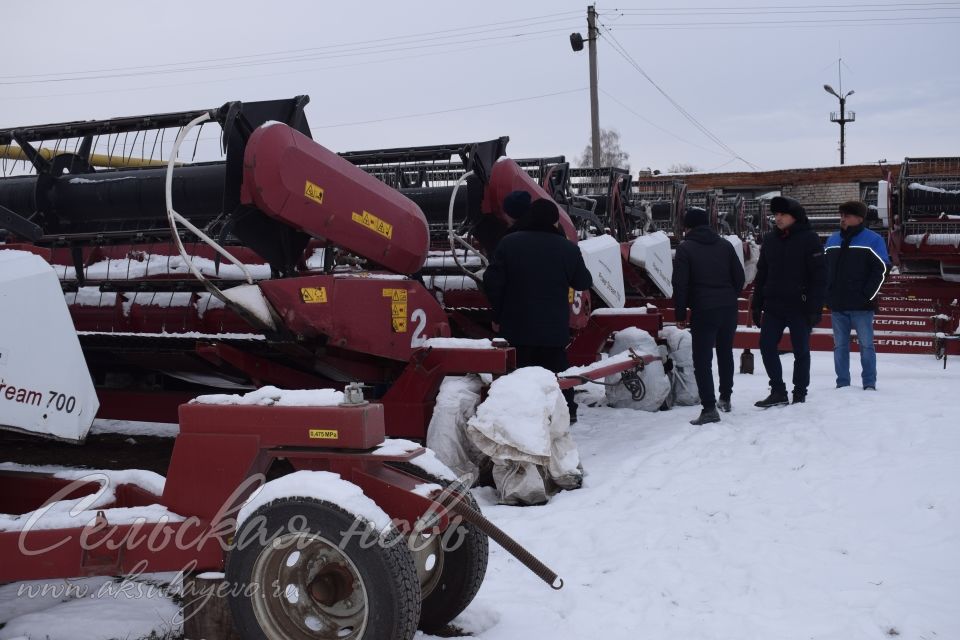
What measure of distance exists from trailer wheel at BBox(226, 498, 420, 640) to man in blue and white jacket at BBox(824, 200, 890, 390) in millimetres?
6405

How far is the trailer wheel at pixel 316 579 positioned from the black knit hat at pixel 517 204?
3.97 m

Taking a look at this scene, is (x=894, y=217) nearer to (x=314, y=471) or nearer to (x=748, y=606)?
(x=748, y=606)

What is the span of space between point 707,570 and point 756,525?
28.3 inches

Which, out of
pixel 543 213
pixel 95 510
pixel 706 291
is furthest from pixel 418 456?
pixel 706 291

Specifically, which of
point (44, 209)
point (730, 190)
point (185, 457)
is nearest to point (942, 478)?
point (185, 457)

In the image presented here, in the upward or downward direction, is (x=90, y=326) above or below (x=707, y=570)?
above

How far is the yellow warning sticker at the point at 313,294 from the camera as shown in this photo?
5281 millimetres

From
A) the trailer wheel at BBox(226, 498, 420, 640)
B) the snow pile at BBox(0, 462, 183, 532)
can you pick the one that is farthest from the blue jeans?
the snow pile at BBox(0, 462, 183, 532)

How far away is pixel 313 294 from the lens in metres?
5.29

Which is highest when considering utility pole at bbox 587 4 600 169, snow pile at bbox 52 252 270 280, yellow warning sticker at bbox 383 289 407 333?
utility pole at bbox 587 4 600 169

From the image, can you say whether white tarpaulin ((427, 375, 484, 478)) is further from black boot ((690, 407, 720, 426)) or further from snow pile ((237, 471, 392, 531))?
snow pile ((237, 471, 392, 531))

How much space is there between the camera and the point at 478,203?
709 centimetres

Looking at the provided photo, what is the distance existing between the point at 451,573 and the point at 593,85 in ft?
69.0

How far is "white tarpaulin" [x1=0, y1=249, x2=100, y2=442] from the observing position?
3289mm
